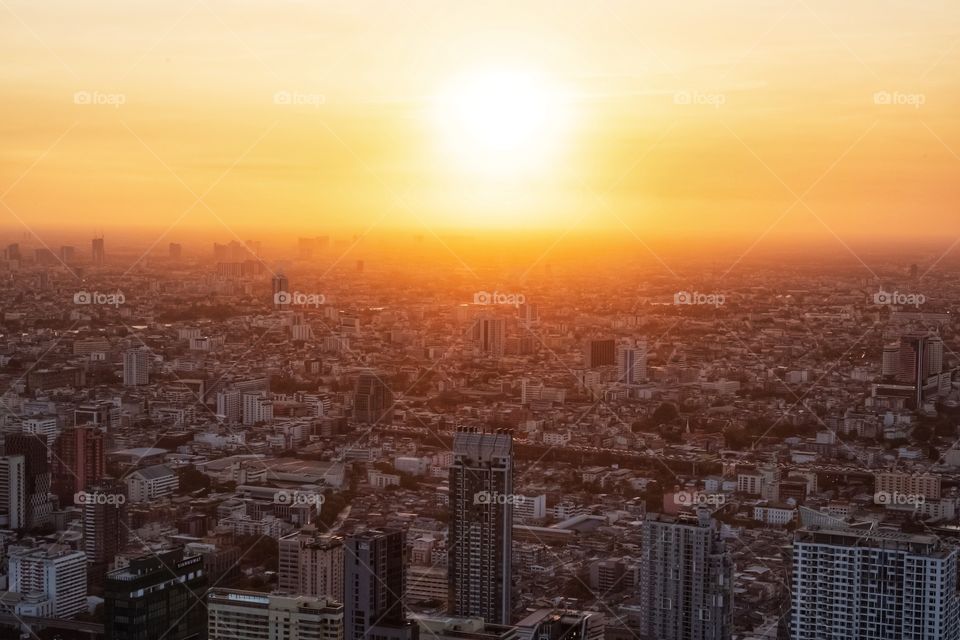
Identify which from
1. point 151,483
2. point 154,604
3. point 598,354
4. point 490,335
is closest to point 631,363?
point 598,354

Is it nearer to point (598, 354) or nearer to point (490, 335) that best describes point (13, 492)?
point (490, 335)

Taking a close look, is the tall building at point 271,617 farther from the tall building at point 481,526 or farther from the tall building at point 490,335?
the tall building at point 490,335

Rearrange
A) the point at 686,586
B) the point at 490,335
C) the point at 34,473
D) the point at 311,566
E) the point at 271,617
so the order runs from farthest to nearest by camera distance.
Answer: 1. the point at 490,335
2. the point at 34,473
3. the point at 311,566
4. the point at 686,586
5. the point at 271,617

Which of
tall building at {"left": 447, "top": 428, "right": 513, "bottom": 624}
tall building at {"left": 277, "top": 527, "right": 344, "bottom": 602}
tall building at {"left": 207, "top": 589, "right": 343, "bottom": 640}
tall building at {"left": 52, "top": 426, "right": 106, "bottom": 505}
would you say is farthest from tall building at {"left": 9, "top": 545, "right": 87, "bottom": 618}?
tall building at {"left": 447, "top": 428, "right": 513, "bottom": 624}

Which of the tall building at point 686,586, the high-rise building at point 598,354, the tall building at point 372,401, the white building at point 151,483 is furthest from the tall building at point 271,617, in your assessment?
the high-rise building at point 598,354

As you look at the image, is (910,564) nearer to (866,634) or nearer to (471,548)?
(866,634)

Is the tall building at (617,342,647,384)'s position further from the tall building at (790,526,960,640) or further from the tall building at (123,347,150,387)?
the tall building at (790,526,960,640)
